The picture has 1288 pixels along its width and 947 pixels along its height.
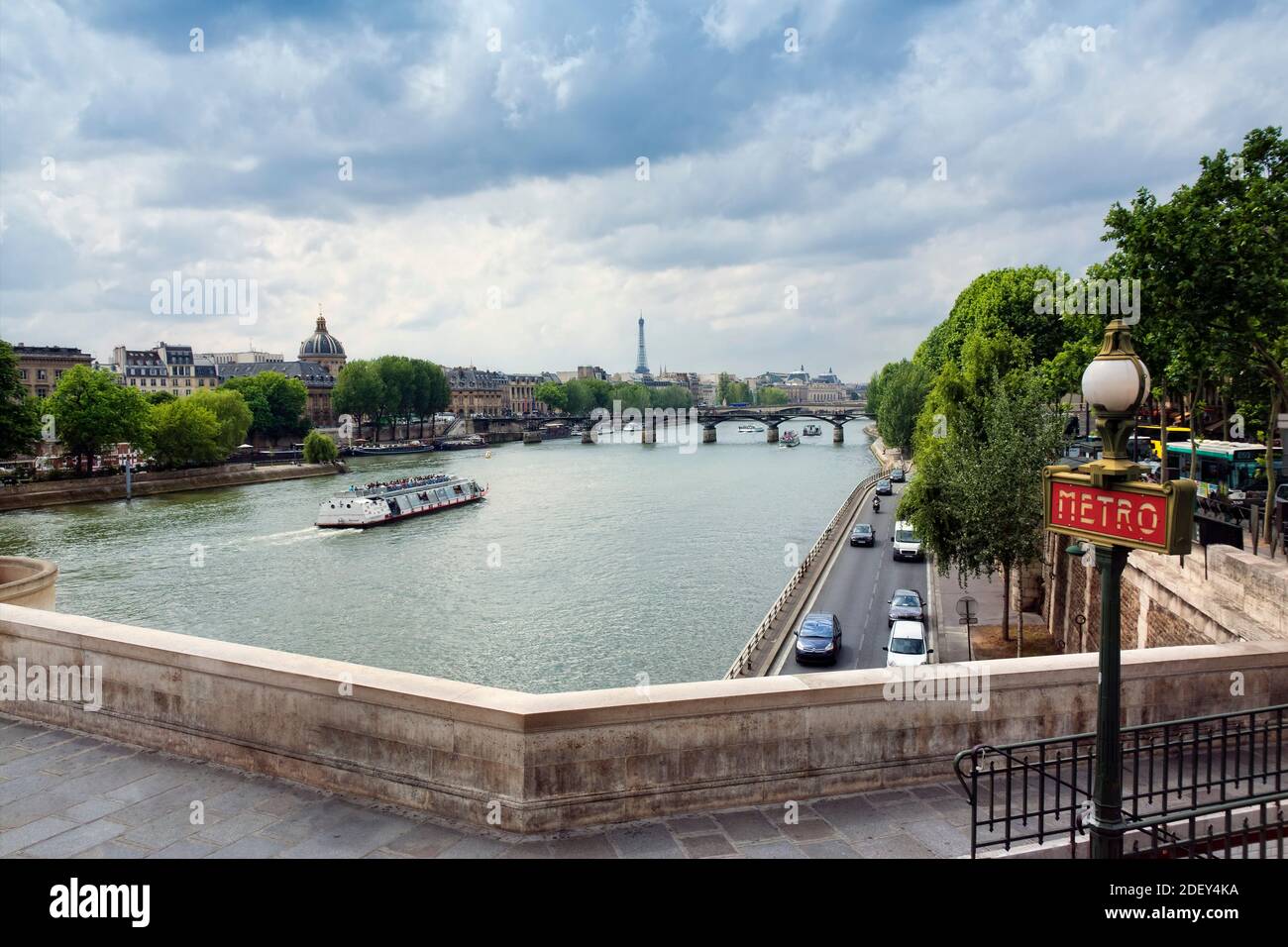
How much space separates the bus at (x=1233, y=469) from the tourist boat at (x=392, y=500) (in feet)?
141

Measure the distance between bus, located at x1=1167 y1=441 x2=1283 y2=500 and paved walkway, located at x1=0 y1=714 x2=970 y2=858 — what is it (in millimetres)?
21541

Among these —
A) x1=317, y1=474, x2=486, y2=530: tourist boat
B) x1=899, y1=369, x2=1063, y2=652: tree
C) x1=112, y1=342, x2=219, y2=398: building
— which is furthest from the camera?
x1=112, y1=342, x2=219, y2=398: building

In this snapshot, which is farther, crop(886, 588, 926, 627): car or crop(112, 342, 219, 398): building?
crop(112, 342, 219, 398): building

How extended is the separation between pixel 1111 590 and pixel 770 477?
7624 cm

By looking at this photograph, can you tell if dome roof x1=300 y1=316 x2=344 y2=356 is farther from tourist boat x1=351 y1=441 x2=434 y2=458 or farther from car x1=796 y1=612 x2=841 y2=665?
car x1=796 y1=612 x2=841 y2=665

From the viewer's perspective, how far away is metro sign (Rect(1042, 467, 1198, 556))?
14.3ft

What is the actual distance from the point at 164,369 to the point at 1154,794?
159194 millimetres

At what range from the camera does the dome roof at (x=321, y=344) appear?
558 ft

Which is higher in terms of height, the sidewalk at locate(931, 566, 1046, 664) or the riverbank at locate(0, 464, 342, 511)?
the riverbank at locate(0, 464, 342, 511)
